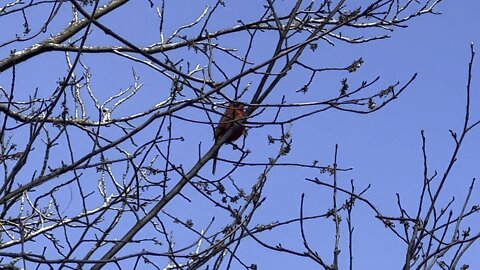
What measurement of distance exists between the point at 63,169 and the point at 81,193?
0.71 ft

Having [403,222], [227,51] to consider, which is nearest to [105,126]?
[227,51]

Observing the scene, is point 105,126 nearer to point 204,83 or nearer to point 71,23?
point 71,23

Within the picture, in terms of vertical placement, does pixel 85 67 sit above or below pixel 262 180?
above

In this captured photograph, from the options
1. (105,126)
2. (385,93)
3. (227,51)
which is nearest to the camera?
(385,93)

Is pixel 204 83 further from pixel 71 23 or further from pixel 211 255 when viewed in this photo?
pixel 71 23

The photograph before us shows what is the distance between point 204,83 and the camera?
3205 millimetres

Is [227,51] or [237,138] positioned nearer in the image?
[237,138]

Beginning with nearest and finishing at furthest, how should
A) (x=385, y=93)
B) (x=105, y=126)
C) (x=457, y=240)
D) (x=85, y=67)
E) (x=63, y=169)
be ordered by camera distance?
(x=457, y=240), (x=63, y=169), (x=385, y=93), (x=105, y=126), (x=85, y=67)

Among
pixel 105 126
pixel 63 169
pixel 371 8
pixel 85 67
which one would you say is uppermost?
pixel 85 67

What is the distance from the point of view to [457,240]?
286 centimetres

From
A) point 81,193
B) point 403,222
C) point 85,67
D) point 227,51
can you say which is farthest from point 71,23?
point 403,222

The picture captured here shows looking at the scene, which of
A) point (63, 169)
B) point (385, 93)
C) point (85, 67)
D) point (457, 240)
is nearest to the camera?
point (457, 240)

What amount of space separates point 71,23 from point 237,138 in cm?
523

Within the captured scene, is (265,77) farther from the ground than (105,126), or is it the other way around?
(105,126)
